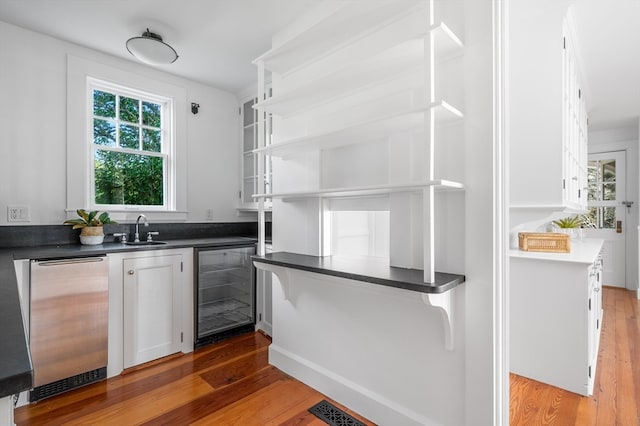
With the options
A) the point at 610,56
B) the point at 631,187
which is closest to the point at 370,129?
the point at 610,56

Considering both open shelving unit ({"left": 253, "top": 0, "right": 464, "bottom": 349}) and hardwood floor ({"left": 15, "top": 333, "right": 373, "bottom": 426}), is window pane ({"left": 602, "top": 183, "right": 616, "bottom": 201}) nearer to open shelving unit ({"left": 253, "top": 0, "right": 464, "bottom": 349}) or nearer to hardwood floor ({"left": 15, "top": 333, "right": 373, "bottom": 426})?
open shelving unit ({"left": 253, "top": 0, "right": 464, "bottom": 349})

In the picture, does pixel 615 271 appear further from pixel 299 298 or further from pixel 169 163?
pixel 169 163

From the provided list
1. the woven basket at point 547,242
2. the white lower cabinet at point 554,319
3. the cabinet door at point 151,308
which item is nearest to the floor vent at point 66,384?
the cabinet door at point 151,308

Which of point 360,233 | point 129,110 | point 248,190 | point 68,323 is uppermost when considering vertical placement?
point 129,110

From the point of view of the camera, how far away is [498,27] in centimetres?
144

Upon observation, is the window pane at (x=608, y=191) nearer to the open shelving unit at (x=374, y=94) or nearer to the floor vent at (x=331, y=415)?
the open shelving unit at (x=374, y=94)

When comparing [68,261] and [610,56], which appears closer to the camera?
[68,261]

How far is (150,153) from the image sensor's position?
325cm

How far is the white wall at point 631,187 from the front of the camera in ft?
16.1

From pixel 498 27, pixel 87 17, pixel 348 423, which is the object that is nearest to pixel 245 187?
pixel 87 17

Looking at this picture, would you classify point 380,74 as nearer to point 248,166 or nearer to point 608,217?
point 248,166

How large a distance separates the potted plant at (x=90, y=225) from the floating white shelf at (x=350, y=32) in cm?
178

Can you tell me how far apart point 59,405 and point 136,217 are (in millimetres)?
1542

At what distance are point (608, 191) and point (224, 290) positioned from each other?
19.6 ft
